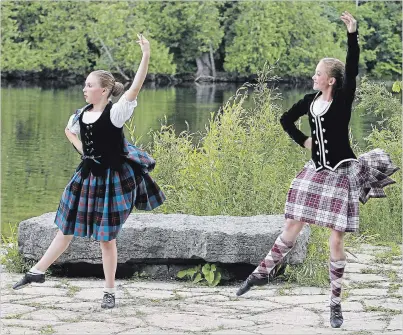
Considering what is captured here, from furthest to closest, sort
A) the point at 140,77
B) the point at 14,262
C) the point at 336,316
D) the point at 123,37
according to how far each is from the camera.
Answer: the point at 123,37, the point at 14,262, the point at 140,77, the point at 336,316


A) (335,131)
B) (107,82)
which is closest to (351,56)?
(335,131)

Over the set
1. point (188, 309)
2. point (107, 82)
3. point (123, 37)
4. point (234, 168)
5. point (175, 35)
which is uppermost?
point (175, 35)

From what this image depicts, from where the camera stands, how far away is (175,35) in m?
60.0

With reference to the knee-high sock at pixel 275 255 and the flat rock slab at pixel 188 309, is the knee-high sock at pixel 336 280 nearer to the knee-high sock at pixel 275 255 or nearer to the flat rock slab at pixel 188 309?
the flat rock slab at pixel 188 309

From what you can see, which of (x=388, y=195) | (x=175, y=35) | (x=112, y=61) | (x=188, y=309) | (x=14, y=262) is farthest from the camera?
(x=175, y=35)

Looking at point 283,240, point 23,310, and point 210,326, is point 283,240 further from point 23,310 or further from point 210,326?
point 23,310

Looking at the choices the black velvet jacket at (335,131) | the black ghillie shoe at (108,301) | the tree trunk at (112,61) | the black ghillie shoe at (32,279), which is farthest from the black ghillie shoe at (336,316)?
the tree trunk at (112,61)

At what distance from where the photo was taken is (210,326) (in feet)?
19.3

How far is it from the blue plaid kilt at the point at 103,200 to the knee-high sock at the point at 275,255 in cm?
88

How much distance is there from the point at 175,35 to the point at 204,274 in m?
53.5

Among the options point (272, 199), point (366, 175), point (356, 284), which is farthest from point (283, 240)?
point (272, 199)

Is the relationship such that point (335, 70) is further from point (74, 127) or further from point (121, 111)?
point (74, 127)

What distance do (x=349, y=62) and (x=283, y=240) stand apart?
115 centimetres

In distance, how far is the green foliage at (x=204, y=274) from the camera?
23.2ft
